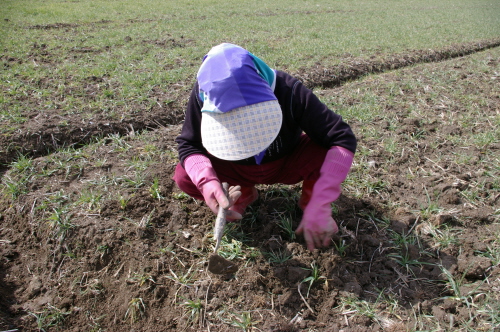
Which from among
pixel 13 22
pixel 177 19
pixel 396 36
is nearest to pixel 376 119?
pixel 396 36

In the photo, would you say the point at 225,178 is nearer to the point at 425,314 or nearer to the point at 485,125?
the point at 425,314

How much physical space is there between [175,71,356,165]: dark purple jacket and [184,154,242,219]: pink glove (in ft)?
0.23

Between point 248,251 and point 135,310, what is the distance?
2.22 ft

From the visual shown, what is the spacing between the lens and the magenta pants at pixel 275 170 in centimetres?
202

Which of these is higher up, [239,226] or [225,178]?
[225,178]

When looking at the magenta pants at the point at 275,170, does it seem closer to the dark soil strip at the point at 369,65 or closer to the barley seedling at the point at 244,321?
the barley seedling at the point at 244,321

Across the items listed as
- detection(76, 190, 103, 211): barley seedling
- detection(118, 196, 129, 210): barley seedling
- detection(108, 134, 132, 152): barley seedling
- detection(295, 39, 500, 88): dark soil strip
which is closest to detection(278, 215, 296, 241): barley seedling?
detection(118, 196, 129, 210): barley seedling

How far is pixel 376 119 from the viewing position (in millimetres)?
3529

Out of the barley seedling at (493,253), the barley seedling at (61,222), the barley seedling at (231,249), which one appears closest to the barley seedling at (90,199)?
the barley seedling at (61,222)

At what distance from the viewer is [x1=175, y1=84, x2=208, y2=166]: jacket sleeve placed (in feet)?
6.29

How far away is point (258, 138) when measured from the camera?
1.62m

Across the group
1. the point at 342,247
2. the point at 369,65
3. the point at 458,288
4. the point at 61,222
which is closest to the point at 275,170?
the point at 342,247

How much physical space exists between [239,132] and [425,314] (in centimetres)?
125

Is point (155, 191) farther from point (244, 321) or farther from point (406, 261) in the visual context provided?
point (406, 261)
